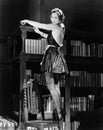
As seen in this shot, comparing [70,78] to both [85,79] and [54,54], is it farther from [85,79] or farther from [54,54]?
[54,54]

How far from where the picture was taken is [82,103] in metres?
3.96

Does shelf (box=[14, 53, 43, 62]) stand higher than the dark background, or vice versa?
the dark background

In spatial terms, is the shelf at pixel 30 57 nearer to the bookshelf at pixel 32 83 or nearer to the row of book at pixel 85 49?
the bookshelf at pixel 32 83

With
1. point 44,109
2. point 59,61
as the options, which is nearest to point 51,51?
point 59,61

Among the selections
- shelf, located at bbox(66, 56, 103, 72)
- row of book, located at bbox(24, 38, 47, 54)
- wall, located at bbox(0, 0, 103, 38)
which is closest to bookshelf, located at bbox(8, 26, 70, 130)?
row of book, located at bbox(24, 38, 47, 54)

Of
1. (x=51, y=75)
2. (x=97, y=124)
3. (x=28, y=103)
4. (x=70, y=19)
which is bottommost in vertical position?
(x=97, y=124)

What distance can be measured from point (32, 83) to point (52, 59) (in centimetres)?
37

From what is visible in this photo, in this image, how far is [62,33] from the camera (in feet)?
11.9

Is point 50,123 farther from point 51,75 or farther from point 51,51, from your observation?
point 51,51

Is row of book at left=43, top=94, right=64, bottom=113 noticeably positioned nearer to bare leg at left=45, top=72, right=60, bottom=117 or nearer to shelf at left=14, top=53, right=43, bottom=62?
bare leg at left=45, top=72, right=60, bottom=117

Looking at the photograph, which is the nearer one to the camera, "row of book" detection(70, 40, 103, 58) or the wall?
"row of book" detection(70, 40, 103, 58)

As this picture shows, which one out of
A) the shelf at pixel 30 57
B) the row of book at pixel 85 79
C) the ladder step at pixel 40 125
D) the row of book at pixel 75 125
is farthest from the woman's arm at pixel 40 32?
the row of book at pixel 75 125

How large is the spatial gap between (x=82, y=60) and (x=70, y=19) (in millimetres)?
931

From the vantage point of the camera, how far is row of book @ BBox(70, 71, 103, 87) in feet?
12.9
